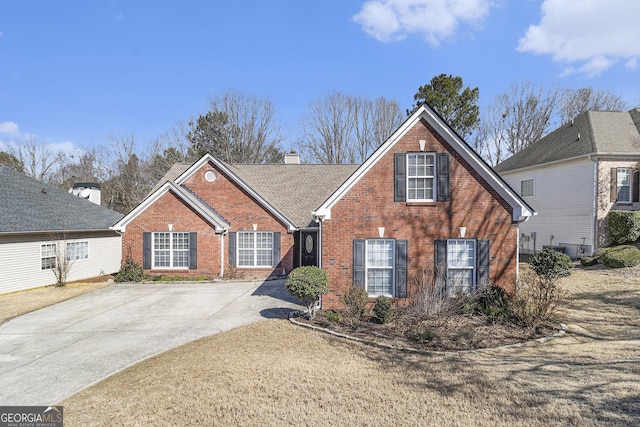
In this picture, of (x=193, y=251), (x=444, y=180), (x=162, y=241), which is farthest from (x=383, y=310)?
(x=162, y=241)

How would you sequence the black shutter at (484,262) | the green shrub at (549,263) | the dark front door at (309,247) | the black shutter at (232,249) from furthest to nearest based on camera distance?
the dark front door at (309,247)
the black shutter at (232,249)
the green shrub at (549,263)
the black shutter at (484,262)

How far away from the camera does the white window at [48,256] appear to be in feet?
57.4

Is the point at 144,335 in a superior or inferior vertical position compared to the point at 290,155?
inferior

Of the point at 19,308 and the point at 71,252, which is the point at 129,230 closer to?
the point at 71,252

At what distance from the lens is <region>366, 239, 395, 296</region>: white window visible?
455 inches

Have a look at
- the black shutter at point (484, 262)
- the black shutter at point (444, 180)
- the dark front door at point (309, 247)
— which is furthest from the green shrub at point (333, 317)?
the dark front door at point (309, 247)

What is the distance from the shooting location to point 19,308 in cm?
1297

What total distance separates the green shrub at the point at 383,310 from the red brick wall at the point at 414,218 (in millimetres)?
1246

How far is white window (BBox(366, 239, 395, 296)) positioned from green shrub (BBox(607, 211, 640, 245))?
15.3m

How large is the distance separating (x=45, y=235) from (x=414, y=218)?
18010 millimetres

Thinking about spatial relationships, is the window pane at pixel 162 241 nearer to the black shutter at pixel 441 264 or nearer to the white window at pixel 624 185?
the black shutter at pixel 441 264

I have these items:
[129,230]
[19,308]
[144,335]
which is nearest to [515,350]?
[144,335]

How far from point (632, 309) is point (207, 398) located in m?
13.0

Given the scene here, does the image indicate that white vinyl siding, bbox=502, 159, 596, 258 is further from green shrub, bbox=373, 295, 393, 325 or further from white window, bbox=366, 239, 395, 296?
green shrub, bbox=373, 295, 393, 325
